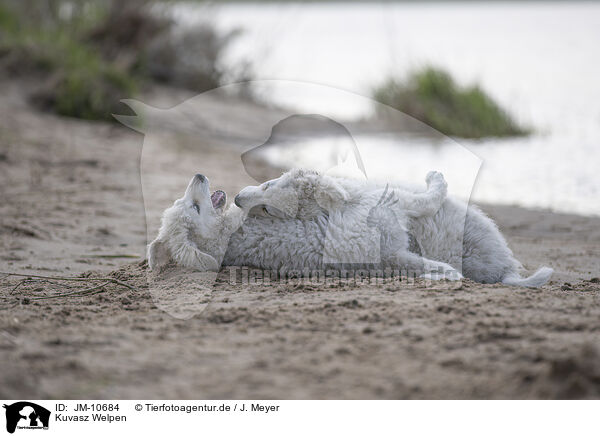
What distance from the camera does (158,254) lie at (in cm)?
611

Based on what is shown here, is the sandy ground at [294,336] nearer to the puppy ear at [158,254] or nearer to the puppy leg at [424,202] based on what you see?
the puppy ear at [158,254]

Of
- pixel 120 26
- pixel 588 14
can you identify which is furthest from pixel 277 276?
pixel 588 14

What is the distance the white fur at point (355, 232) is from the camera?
5.94m

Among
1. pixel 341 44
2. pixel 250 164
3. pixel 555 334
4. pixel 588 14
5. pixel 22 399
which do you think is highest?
pixel 588 14

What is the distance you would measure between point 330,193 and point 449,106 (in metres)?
9.98

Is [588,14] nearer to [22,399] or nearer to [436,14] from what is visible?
[436,14]

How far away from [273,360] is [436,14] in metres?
40.2

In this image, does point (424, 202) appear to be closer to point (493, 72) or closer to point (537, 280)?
point (537, 280)

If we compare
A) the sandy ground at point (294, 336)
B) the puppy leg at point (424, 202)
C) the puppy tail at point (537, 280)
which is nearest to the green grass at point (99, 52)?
the sandy ground at point (294, 336)

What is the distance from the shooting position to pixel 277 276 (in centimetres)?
609

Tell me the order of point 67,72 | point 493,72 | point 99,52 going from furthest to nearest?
1. point 493,72
2. point 99,52
3. point 67,72

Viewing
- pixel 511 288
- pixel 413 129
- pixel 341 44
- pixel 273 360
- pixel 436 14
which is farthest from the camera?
pixel 436 14

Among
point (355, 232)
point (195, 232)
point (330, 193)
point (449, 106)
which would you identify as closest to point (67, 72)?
point (449, 106)
